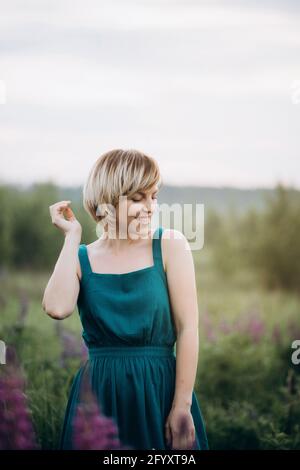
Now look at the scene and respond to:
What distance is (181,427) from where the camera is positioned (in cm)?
233

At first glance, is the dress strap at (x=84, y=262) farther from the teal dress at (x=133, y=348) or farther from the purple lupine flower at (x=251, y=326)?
the purple lupine flower at (x=251, y=326)

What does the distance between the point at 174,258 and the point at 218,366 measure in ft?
7.52

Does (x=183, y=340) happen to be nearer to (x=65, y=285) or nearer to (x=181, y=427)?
(x=181, y=427)

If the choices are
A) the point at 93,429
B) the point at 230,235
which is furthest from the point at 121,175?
the point at 230,235

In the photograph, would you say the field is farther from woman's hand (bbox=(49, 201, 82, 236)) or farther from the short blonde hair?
the short blonde hair

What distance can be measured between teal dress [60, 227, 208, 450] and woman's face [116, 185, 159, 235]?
2.7 inches

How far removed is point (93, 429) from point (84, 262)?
0.57 m

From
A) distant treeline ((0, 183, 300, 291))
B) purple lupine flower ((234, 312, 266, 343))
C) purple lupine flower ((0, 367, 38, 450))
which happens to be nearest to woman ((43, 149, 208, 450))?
purple lupine flower ((0, 367, 38, 450))

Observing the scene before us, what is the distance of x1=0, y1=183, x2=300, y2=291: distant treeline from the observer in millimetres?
6766

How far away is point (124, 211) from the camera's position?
2373 millimetres

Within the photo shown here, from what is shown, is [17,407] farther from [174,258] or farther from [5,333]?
[5,333]

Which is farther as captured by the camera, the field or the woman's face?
the field

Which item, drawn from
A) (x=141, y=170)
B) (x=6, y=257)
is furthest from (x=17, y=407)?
(x=6, y=257)

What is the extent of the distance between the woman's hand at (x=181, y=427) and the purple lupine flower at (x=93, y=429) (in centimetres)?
20
